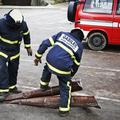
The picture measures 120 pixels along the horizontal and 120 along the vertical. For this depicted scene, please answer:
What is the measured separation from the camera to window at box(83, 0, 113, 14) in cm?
1255

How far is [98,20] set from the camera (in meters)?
12.5

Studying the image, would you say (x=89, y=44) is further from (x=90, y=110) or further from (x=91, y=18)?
(x=90, y=110)

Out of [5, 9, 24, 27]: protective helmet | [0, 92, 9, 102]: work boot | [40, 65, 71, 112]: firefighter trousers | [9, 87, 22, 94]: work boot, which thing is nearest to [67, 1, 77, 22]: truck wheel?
[9, 87, 22, 94]: work boot

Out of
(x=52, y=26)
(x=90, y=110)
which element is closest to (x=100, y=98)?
(x=90, y=110)

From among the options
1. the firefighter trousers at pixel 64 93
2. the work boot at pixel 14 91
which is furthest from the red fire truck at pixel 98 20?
the firefighter trousers at pixel 64 93

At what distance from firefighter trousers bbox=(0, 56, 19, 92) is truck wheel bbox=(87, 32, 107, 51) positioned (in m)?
5.56

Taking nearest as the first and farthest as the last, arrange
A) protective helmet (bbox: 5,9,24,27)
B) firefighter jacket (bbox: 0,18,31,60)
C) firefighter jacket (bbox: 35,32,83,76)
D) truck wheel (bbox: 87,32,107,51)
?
1. firefighter jacket (bbox: 35,32,83,76)
2. protective helmet (bbox: 5,9,24,27)
3. firefighter jacket (bbox: 0,18,31,60)
4. truck wheel (bbox: 87,32,107,51)

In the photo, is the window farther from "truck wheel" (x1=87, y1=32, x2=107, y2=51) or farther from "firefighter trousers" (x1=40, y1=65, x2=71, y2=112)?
"firefighter trousers" (x1=40, y1=65, x2=71, y2=112)

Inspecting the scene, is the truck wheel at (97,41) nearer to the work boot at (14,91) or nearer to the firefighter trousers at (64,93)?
the work boot at (14,91)

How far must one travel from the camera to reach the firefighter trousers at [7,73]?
7.36 meters

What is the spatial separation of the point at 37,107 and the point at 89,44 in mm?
6134

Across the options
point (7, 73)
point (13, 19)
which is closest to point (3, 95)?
point (7, 73)

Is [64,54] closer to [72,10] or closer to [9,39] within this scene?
[9,39]

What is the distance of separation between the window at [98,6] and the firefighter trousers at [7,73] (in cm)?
564
